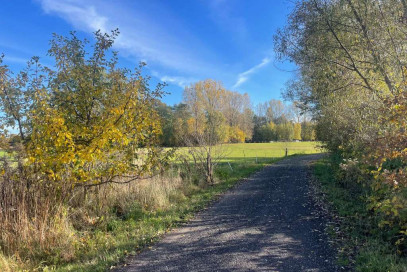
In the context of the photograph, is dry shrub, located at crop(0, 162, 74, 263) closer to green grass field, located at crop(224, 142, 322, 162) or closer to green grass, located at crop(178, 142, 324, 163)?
green grass, located at crop(178, 142, 324, 163)

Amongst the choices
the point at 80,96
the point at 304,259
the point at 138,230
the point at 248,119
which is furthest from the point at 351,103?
the point at 248,119

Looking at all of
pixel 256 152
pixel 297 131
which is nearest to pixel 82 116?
pixel 256 152

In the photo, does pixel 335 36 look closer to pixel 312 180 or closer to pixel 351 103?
pixel 351 103

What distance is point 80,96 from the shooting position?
537 cm

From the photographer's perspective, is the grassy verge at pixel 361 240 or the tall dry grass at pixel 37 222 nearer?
the grassy verge at pixel 361 240

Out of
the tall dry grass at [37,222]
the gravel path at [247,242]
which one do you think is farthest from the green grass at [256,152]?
the tall dry grass at [37,222]

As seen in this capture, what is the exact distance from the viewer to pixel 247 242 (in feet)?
15.3

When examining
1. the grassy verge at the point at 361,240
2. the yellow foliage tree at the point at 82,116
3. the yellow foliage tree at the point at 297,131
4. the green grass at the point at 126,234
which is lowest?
the green grass at the point at 126,234

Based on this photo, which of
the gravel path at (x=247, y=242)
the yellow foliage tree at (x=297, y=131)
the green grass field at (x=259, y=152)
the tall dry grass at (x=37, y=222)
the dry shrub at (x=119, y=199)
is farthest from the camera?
the yellow foliage tree at (x=297, y=131)

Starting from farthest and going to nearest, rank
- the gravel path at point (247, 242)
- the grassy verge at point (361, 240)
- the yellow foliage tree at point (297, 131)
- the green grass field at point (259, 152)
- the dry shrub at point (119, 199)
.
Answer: the yellow foliage tree at point (297, 131) → the green grass field at point (259, 152) → the dry shrub at point (119, 199) → the gravel path at point (247, 242) → the grassy verge at point (361, 240)

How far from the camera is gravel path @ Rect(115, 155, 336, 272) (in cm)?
382

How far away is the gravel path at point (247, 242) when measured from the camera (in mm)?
3821

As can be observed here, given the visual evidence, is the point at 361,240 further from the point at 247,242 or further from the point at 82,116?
the point at 82,116

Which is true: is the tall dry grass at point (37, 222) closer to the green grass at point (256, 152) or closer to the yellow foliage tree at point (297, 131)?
the green grass at point (256, 152)
